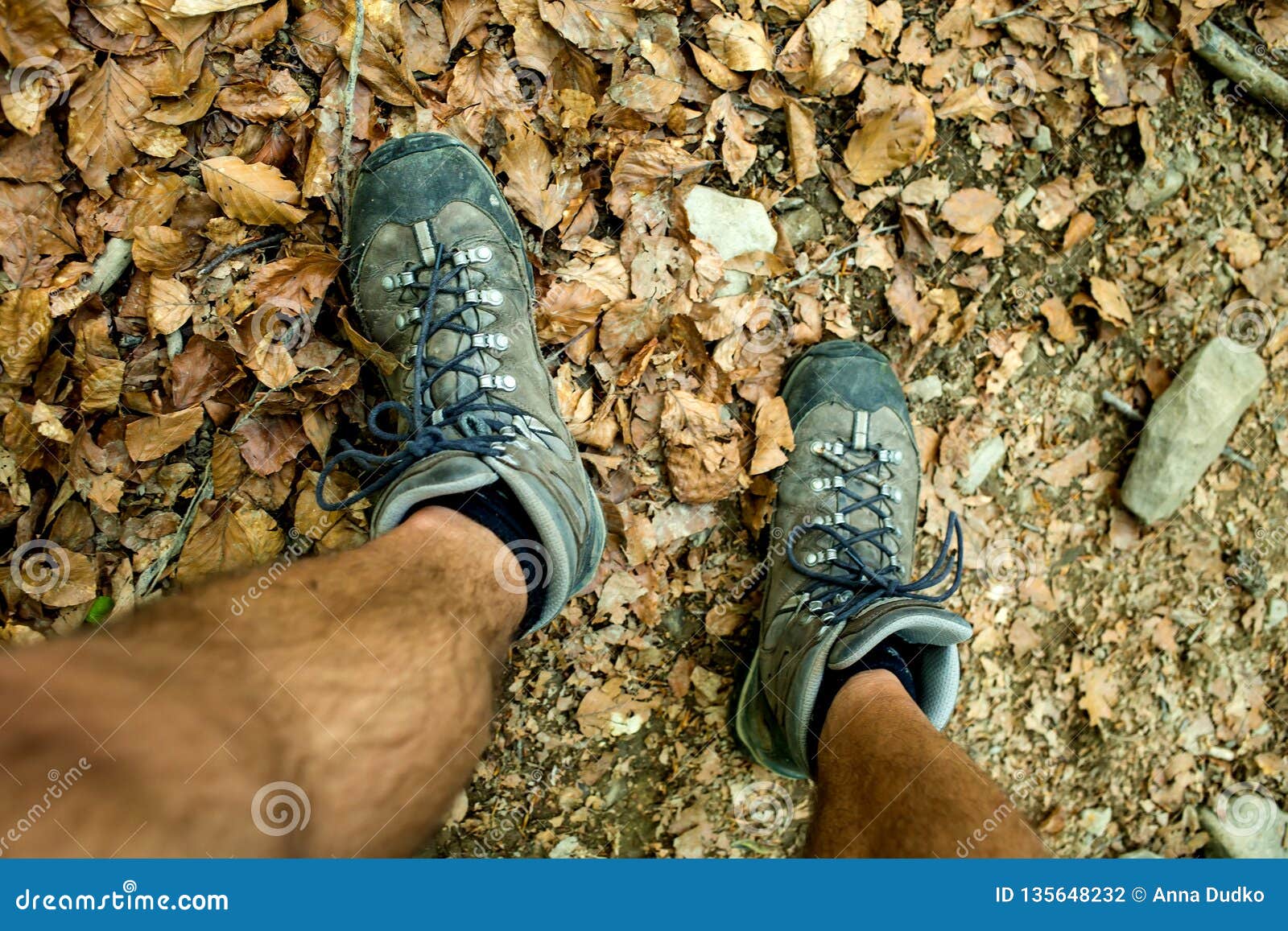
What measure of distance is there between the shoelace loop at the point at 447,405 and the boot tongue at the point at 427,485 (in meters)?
0.12

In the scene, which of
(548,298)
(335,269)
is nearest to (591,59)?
(548,298)

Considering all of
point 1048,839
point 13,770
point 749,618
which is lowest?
point 1048,839

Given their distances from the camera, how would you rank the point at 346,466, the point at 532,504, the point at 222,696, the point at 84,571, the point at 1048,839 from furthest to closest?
the point at 1048,839
the point at 346,466
the point at 84,571
the point at 532,504
the point at 222,696

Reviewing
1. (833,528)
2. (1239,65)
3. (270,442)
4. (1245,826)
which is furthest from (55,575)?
(1245,826)

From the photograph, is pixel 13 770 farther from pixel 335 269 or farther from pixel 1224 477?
pixel 1224 477

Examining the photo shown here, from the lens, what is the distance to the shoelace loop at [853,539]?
2.44m

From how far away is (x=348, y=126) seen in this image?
221 cm

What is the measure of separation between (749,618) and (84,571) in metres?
1.86

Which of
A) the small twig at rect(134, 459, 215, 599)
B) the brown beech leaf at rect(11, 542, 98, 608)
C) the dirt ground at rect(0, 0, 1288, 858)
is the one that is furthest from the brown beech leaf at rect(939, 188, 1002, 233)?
the brown beech leaf at rect(11, 542, 98, 608)

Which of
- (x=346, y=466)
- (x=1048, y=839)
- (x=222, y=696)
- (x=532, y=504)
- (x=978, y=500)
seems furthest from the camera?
(x=1048, y=839)

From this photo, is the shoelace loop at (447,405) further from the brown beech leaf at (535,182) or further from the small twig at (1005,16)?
the small twig at (1005,16)

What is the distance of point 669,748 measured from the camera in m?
2.63

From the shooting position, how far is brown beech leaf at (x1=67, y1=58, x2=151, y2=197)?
1979mm

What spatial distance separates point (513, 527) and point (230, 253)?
1.05 metres
